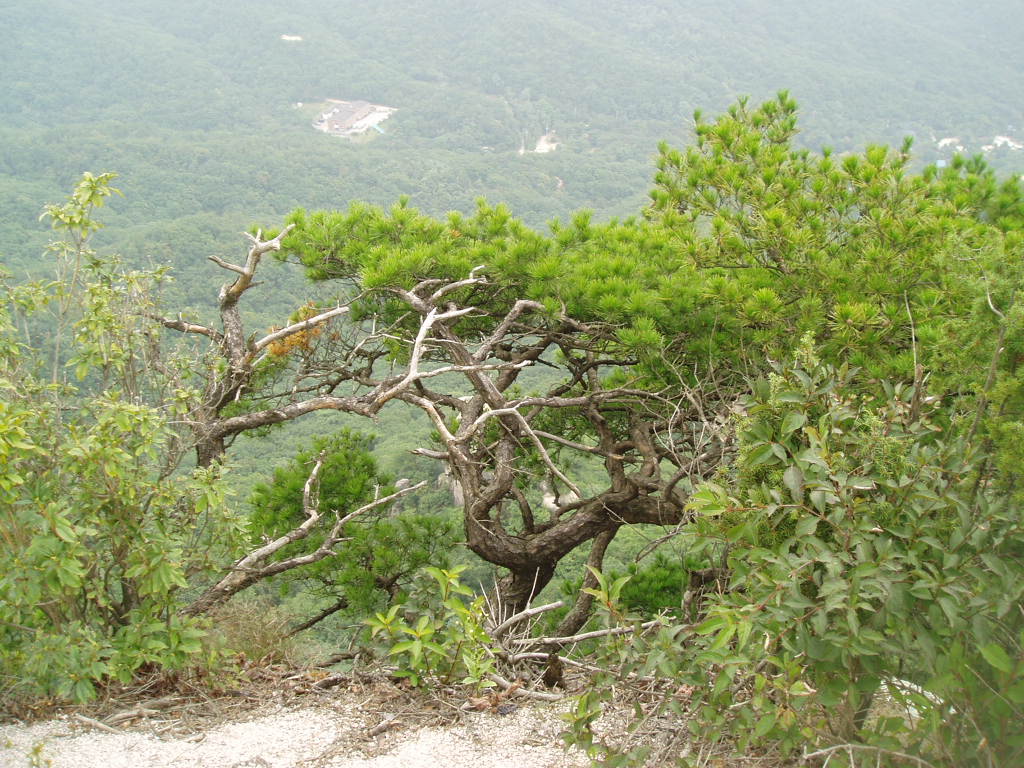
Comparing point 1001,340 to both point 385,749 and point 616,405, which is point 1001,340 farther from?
point 616,405

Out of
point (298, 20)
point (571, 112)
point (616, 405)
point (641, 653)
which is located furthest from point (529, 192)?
point (298, 20)

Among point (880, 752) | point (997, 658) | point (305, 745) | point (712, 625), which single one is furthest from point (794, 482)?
point (305, 745)

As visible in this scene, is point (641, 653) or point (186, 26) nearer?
point (641, 653)

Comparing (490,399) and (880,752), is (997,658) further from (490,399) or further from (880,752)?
(490,399)

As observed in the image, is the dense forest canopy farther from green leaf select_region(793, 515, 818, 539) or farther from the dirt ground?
the dirt ground

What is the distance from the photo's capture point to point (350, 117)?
72.8 metres

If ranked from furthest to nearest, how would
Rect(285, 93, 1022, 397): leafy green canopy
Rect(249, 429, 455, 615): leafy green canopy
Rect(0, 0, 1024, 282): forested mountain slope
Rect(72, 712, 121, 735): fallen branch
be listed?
Rect(0, 0, 1024, 282): forested mountain slope → Rect(249, 429, 455, 615): leafy green canopy → Rect(285, 93, 1022, 397): leafy green canopy → Rect(72, 712, 121, 735): fallen branch

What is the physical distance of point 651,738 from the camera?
2260 millimetres

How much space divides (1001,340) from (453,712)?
5.99ft

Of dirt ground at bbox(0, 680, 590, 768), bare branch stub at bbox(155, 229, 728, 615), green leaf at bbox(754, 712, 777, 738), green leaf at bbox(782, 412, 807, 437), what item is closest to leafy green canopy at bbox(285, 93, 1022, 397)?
bare branch stub at bbox(155, 229, 728, 615)

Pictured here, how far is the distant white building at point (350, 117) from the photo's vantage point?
6862cm

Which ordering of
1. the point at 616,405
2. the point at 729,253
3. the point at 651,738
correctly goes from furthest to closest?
the point at 616,405 < the point at 729,253 < the point at 651,738

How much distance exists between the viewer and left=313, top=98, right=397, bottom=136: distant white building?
6862 centimetres

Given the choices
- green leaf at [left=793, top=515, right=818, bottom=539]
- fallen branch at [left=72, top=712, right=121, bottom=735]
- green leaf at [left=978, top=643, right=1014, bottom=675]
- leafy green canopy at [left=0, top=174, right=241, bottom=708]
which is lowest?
fallen branch at [left=72, top=712, right=121, bottom=735]
